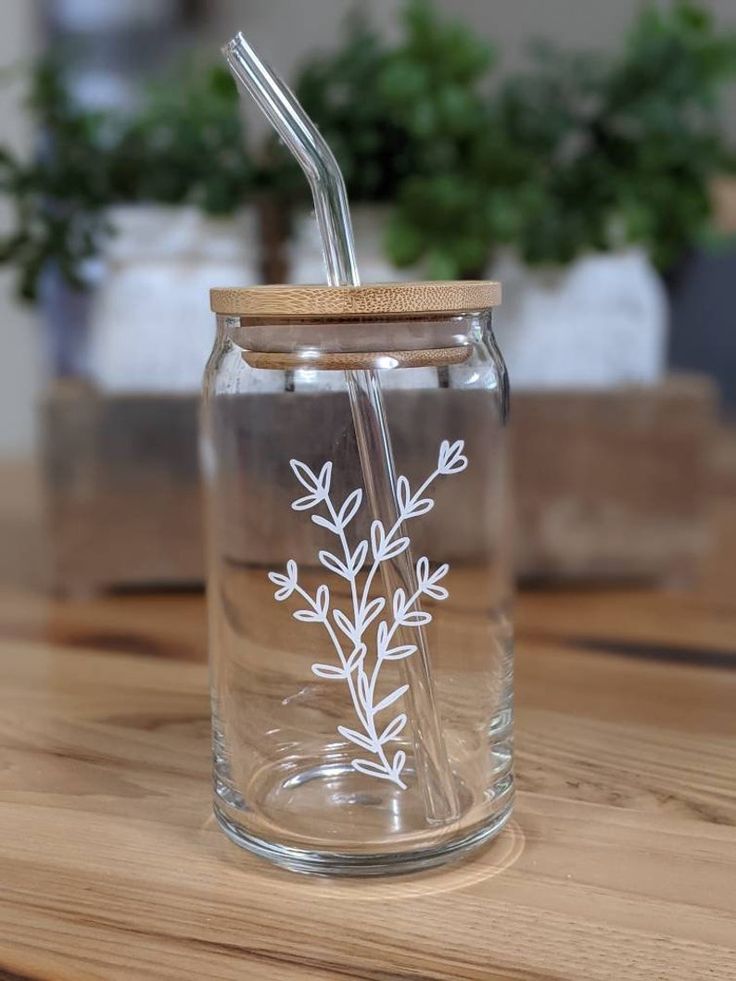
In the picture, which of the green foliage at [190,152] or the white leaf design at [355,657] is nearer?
the white leaf design at [355,657]

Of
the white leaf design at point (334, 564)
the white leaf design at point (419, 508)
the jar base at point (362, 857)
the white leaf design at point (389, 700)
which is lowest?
the jar base at point (362, 857)

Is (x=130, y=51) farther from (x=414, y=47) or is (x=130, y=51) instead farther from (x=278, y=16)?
(x=414, y=47)

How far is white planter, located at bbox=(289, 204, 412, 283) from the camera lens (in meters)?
0.77

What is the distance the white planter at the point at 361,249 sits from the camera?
77 cm

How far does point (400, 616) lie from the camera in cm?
42

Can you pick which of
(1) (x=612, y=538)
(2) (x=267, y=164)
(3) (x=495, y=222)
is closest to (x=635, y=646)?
(1) (x=612, y=538)

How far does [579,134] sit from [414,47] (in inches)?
5.0

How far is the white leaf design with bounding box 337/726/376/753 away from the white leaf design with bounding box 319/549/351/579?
0.18 ft

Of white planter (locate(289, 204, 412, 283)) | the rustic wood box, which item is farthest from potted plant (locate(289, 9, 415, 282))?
the rustic wood box

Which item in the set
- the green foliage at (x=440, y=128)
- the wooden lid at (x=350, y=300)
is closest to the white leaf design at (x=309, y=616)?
the wooden lid at (x=350, y=300)

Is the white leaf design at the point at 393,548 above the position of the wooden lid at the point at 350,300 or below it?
below

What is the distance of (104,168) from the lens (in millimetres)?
778

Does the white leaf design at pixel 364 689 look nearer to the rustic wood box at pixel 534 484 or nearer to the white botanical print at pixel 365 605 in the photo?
the white botanical print at pixel 365 605

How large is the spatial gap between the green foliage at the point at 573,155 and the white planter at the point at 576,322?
0.07ft
